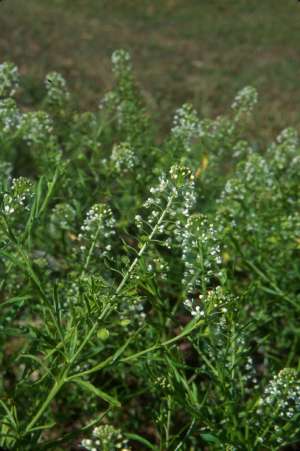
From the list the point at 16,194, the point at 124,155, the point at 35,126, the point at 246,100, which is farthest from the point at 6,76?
the point at 246,100

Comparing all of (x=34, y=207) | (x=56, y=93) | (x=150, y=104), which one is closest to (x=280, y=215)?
(x=56, y=93)

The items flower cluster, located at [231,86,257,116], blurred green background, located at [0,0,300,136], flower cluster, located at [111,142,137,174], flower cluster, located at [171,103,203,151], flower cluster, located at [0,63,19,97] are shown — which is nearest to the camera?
flower cluster, located at [111,142,137,174]

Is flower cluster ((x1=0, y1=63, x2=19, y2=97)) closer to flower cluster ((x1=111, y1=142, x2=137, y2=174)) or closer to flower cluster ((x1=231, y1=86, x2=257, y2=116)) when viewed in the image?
flower cluster ((x1=111, y1=142, x2=137, y2=174))

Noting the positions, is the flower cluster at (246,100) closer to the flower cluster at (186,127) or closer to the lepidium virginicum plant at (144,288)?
the lepidium virginicum plant at (144,288)

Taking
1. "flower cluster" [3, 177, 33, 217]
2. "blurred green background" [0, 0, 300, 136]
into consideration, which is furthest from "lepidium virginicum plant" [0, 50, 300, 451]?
"blurred green background" [0, 0, 300, 136]

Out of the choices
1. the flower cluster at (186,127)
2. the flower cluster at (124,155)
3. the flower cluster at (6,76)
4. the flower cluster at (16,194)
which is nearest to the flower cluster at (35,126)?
the flower cluster at (6,76)
